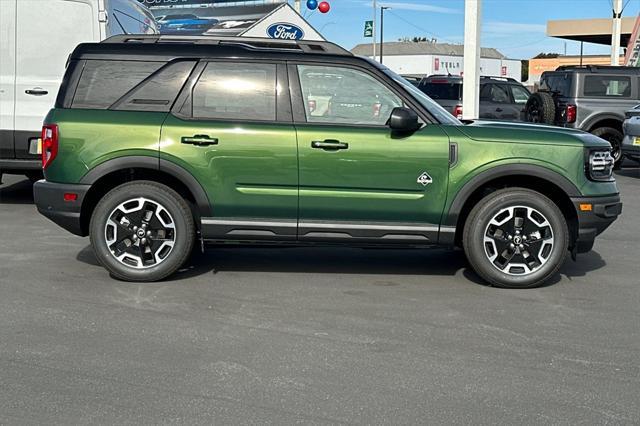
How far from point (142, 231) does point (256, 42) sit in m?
1.83

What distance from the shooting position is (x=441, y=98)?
59.2 feet

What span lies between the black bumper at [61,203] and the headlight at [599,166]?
12.8 feet

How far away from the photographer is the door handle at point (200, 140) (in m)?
6.08

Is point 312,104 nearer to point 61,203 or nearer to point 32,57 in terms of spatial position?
point 61,203

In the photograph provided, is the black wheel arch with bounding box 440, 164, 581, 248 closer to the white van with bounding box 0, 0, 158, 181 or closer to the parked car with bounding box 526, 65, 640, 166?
the white van with bounding box 0, 0, 158, 181

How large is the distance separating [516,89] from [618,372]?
1476 centimetres

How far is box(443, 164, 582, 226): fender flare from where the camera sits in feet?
20.0

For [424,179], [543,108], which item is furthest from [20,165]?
[543,108]

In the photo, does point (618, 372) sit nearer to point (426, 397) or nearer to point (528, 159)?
point (426, 397)

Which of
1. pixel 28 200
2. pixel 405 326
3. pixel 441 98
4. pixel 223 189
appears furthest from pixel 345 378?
pixel 441 98

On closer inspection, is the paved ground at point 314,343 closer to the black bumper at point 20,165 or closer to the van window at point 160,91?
the van window at point 160,91

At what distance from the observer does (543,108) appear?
14.8 m

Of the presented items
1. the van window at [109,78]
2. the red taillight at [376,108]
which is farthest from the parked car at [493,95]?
the van window at [109,78]

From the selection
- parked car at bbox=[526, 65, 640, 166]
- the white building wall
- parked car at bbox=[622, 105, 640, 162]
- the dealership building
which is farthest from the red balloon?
the white building wall
